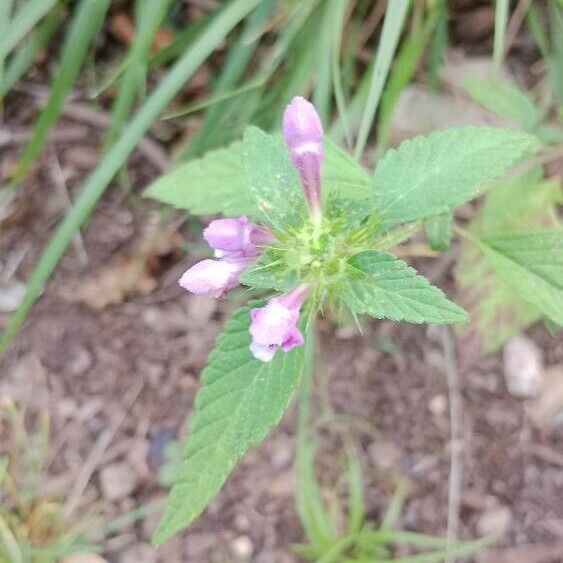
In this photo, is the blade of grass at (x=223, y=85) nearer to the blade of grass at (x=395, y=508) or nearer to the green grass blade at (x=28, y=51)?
the green grass blade at (x=28, y=51)

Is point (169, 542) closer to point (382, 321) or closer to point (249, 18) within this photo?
point (382, 321)

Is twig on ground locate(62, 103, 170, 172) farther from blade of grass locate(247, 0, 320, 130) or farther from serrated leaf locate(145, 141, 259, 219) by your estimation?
serrated leaf locate(145, 141, 259, 219)

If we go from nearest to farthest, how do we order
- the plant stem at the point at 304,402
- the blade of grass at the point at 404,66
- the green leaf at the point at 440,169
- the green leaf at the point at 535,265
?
the green leaf at the point at 440,169 < the green leaf at the point at 535,265 < the blade of grass at the point at 404,66 < the plant stem at the point at 304,402

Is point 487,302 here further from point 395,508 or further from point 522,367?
point 395,508

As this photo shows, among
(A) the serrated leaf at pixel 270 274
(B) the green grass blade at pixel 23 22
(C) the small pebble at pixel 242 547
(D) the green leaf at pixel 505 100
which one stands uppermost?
(B) the green grass blade at pixel 23 22

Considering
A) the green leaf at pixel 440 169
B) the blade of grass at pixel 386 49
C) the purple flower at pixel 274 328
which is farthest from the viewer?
the blade of grass at pixel 386 49

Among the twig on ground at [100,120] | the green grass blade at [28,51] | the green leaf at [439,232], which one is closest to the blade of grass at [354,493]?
the green leaf at [439,232]

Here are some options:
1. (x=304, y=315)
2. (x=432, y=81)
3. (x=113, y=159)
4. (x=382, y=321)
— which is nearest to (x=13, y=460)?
(x=113, y=159)
